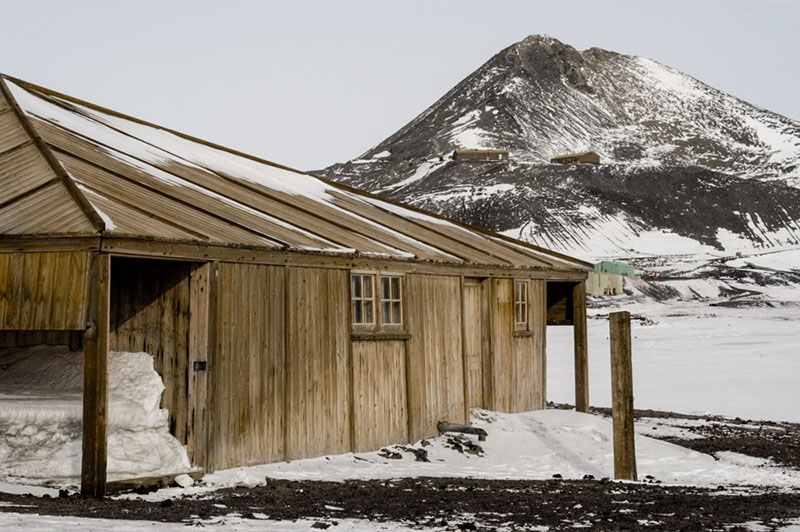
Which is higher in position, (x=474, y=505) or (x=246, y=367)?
(x=246, y=367)

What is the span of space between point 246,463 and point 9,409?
2775 millimetres

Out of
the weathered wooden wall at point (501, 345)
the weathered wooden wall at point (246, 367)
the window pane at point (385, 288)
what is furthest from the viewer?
the weathered wooden wall at point (501, 345)

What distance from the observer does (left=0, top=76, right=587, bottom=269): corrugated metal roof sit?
455 inches

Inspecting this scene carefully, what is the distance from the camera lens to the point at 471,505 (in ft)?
35.0

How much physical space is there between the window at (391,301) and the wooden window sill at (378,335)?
0.52 ft

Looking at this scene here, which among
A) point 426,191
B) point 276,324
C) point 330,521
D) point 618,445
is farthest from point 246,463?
point 426,191

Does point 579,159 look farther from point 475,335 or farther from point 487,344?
point 475,335

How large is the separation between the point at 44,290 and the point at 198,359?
7.01ft

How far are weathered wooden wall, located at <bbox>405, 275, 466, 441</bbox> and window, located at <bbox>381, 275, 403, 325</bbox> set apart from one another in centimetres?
20

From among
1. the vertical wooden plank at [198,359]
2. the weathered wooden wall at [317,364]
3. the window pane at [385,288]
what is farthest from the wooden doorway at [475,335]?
the vertical wooden plank at [198,359]

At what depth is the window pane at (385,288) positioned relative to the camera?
1550 centimetres

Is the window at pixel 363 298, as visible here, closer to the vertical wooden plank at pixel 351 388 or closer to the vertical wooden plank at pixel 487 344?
the vertical wooden plank at pixel 351 388

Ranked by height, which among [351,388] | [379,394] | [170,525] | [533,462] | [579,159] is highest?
[579,159]

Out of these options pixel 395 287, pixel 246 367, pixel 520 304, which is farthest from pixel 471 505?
pixel 520 304
